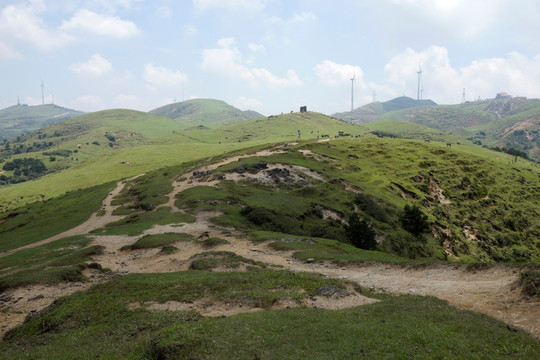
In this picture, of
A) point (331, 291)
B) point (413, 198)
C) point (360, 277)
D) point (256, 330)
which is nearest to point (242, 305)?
point (256, 330)

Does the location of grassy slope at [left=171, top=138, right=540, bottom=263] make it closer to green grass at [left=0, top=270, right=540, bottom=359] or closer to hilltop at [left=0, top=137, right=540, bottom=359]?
hilltop at [left=0, top=137, right=540, bottom=359]

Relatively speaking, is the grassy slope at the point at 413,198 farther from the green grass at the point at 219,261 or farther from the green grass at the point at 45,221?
the green grass at the point at 45,221

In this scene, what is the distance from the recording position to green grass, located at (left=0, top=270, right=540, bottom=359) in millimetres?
14664

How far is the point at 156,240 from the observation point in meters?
44.6

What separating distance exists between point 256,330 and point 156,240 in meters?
30.9

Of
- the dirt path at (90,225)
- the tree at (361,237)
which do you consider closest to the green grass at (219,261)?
the tree at (361,237)

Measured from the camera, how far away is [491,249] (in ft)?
277

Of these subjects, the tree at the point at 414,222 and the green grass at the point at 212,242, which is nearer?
the green grass at the point at 212,242

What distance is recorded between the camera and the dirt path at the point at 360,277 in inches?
762

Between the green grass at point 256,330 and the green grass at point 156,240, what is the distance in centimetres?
1770

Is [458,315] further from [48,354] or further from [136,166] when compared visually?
[136,166]

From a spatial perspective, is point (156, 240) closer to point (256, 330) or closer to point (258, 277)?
point (258, 277)

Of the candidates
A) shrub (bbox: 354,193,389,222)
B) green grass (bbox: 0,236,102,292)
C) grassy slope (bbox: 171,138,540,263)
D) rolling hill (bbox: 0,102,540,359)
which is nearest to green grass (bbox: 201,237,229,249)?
rolling hill (bbox: 0,102,540,359)

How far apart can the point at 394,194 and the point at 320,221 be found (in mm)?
Answer: 41854
